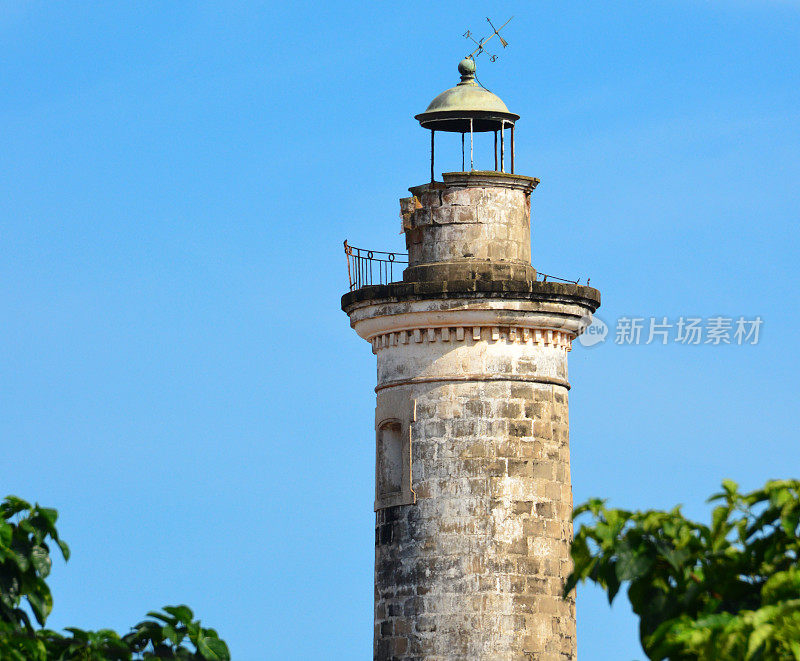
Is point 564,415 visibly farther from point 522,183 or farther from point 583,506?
point 583,506

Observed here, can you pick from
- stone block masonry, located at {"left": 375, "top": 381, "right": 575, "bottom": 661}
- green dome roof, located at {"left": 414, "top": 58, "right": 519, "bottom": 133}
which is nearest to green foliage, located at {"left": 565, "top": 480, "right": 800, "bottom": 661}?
stone block masonry, located at {"left": 375, "top": 381, "right": 575, "bottom": 661}

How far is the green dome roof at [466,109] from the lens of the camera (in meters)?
29.5

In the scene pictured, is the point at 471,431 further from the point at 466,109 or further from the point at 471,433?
the point at 466,109

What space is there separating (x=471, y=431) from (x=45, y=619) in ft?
35.6

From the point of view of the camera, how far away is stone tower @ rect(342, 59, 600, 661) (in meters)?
27.0

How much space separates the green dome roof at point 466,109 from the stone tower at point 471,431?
3.36 feet

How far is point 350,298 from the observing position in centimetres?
2894

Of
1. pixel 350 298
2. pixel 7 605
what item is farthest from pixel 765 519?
pixel 350 298

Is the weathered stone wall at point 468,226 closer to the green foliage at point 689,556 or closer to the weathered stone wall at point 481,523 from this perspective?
the weathered stone wall at point 481,523

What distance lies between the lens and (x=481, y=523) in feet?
89.2

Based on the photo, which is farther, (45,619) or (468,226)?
(468,226)

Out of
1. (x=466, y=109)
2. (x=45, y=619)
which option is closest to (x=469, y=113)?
(x=466, y=109)

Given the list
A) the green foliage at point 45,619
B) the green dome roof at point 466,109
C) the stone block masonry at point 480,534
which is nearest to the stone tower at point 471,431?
the stone block masonry at point 480,534

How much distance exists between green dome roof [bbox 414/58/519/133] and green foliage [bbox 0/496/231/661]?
1348cm
